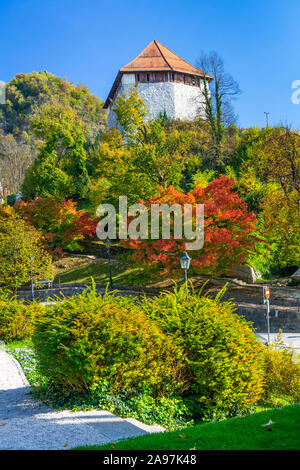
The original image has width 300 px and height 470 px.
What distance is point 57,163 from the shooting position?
42688mm

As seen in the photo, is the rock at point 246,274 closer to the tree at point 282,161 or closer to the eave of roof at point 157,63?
the tree at point 282,161

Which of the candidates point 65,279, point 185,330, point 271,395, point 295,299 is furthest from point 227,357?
point 65,279

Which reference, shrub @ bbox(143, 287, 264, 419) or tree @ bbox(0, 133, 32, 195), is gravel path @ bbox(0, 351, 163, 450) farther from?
tree @ bbox(0, 133, 32, 195)

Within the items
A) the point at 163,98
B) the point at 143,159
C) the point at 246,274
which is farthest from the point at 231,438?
the point at 163,98

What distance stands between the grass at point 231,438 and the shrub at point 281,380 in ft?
10.6

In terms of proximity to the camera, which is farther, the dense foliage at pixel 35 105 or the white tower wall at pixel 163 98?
the dense foliage at pixel 35 105

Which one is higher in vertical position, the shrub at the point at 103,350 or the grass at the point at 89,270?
the shrub at the point at 103,350

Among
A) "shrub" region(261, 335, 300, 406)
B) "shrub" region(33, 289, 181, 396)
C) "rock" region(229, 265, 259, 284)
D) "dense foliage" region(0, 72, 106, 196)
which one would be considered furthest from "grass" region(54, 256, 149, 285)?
"dense foliage" region(0, 72, 106, 196)

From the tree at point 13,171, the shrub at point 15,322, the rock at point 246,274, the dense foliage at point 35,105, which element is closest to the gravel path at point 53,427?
the shrub at point 15,322

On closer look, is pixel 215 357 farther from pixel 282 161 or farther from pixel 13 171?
pixel 13 171

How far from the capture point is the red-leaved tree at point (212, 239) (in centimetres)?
2053

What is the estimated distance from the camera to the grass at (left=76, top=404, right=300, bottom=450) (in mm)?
4613

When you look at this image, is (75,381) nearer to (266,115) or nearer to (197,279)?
(197,279)

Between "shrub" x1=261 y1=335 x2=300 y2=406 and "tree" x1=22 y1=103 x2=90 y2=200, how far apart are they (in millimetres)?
32857
